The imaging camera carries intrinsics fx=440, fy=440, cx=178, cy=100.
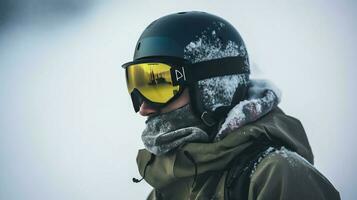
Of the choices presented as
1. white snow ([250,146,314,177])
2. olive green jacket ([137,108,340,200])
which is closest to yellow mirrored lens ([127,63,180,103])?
olive green jacket ([137,108,340,200])

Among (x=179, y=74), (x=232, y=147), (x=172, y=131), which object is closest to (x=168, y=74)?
(x=179, y=74)

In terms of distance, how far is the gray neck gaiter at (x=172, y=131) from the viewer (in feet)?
6.39

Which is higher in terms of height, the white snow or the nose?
the nose

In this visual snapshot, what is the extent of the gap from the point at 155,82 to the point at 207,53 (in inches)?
11.7

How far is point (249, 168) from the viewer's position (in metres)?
1.66

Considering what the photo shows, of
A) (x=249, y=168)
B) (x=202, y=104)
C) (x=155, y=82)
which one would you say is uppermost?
(x=155, y=82)

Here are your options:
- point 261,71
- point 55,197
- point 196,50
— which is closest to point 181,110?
point 196,50

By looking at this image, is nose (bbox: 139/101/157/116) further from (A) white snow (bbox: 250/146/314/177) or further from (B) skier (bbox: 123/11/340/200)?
(A) white snow (bbox: 250/146/314/177)

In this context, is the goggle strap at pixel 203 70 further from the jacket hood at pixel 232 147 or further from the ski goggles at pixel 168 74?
the jacket hood at pixel 232 147

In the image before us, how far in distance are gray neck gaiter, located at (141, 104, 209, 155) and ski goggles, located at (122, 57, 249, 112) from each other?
79mm

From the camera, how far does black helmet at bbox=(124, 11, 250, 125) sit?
212 cm

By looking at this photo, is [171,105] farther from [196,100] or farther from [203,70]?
[203,70]

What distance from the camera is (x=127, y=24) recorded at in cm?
1004

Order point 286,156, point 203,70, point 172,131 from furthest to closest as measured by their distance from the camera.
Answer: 1. point 203,70
2. point 172,131
3. point 286,156
